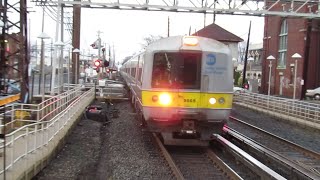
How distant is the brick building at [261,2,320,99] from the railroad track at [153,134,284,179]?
31710 mm

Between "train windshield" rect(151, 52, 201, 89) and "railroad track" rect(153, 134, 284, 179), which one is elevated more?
"train windshield" rect(151, 52, 201, 89)

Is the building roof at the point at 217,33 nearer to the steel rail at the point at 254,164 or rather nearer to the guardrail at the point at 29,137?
the guardrail at the point at 29,137

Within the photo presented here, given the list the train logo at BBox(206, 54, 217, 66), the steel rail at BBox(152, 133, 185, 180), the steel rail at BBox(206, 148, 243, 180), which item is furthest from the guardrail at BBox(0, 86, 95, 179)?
the train logo at BBox(206, 54, 217, 66)

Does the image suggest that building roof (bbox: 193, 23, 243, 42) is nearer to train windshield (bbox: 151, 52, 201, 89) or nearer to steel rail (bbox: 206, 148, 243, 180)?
train windshield (bbox: 151, 52, 201, 89)

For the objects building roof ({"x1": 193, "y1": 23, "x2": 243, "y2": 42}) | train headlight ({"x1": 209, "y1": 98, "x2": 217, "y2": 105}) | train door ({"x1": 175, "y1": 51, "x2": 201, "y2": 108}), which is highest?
building roof ({"x1": 193, "y1": 23, "x2": 243, "y2": 42})

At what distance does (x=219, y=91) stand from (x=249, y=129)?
300 inches

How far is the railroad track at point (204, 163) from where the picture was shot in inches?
391

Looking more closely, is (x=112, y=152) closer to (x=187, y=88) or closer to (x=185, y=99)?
(x=185, y=99)

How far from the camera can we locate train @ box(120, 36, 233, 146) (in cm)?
1245

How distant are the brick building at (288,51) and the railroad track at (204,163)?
3171cm

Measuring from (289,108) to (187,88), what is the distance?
13919 mm

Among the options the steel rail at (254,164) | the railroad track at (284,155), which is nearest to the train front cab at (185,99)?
the steel rail at (254,164)

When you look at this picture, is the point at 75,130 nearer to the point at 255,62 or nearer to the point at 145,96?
the point at 145,96

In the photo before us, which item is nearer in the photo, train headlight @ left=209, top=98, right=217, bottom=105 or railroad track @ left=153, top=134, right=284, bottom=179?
railroad track @ left=153, top=134, right=284, bottom=179
